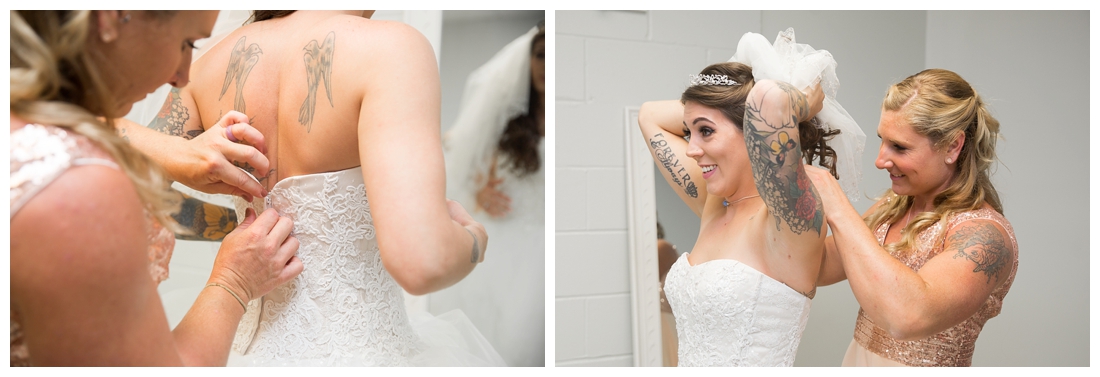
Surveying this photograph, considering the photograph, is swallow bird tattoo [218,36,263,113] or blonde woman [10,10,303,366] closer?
blonde woman [10,10,303,366]

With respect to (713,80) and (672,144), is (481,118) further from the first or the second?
(713,80)

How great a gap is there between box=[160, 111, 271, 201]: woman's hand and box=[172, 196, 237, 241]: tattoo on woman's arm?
0.44m

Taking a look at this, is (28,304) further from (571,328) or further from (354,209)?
(571,328)

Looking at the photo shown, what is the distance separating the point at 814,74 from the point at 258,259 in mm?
1178

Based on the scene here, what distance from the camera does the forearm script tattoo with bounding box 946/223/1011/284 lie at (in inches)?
53.0

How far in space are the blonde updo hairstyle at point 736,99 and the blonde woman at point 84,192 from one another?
1.08 m

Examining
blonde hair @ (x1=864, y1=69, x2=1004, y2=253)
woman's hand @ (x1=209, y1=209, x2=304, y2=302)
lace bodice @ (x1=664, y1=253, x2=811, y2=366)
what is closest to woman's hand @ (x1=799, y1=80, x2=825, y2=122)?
blonde hair @ (x1=864, y1=69, x2=1004, y2=253)

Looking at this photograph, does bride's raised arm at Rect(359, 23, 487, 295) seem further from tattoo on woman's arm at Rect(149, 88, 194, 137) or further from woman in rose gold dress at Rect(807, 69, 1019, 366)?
woman in rose gold dress at Rect(807, 69, 1019, 366)

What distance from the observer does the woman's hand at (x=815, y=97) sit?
4.41 ft

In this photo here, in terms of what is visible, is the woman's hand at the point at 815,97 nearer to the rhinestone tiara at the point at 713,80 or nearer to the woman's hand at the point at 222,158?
the rhinestone tiara at the point at 713,80

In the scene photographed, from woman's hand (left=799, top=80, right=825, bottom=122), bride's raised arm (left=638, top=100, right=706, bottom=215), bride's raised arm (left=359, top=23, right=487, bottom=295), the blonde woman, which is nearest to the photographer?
the blonde woman
